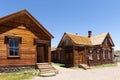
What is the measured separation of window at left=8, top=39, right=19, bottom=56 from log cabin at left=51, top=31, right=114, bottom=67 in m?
12.4

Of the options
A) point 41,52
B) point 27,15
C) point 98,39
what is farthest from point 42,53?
point 98,39

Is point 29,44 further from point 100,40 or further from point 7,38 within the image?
point 100,40

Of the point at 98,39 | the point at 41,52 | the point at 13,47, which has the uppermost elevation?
the point at 98,39

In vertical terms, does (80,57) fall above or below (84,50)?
below

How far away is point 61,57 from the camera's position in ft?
128

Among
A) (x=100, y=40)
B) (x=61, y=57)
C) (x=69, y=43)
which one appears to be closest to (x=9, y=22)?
(x=69, y=43)

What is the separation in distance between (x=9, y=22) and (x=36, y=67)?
5744 mm

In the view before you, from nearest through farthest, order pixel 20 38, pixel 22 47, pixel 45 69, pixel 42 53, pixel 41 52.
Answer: pixel 20 38, pixel 22 47, pixel 45 69, pixel 42 53, pixel 41 52

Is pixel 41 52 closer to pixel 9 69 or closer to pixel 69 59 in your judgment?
pixel 9 69

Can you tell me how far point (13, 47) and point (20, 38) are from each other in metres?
1.23

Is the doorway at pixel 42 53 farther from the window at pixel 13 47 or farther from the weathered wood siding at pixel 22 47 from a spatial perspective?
the window at pixel 13 47

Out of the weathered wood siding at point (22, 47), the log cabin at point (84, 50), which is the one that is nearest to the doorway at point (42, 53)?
the weathered wood siding at point (22, 47)

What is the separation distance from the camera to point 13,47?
20422mm

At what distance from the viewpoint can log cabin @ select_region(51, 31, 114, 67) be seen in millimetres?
31875
